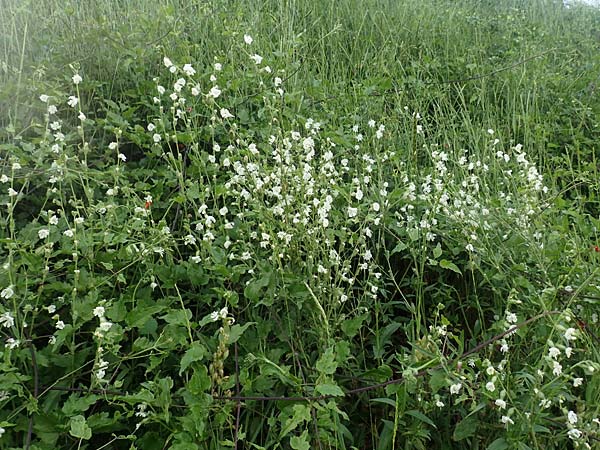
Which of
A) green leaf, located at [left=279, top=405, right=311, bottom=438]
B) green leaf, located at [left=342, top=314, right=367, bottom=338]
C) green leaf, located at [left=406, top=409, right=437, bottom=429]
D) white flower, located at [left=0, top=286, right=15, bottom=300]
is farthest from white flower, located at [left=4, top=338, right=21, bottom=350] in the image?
green leaf, located at [left=406, top=409, right=437, bottom=429]

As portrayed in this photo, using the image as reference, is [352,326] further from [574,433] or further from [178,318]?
[574,433]

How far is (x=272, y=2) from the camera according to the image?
15.2 feet

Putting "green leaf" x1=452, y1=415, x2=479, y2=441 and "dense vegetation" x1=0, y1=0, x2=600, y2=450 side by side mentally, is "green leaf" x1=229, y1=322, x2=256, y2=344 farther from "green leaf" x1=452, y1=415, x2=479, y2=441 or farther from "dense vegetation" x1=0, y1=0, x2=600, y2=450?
"green leaf" x1=452, y1=415, x2=479, y2=441

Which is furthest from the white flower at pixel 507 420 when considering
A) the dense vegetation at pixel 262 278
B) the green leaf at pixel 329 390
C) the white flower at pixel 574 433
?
the green leaf at pixel 329 390

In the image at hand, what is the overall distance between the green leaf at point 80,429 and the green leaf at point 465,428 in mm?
968

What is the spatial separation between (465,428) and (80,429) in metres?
1.02

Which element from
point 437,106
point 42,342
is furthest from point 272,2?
point 42,342

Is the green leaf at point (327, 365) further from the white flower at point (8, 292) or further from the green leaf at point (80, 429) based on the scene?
the white flower at point (8, 292)

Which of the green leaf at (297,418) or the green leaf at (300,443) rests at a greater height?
the green leaf at (297,418)

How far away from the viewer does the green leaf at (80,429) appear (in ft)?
5.09

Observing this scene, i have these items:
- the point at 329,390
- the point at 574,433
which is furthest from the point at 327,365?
the point at 574,433

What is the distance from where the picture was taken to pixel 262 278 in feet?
6.29

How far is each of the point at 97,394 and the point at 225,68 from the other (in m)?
1.85

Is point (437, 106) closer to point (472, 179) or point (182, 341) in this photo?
point (472, 179)
